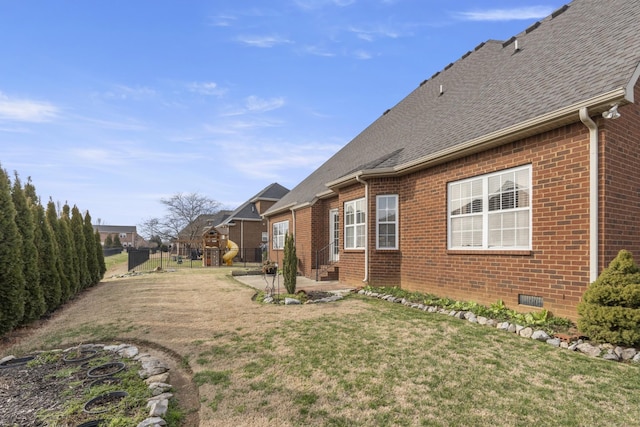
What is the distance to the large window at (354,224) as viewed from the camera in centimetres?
1036

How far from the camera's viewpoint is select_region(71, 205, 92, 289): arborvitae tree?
460 inches

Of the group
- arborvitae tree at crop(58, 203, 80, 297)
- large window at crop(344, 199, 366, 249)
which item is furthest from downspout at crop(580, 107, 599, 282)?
arborvitae tree at crop(58, 203, 80, 297)

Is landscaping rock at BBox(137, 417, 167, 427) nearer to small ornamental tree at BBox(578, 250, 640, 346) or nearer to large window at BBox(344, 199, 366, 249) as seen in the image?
small ornamental tree at BBox(578, 250, 640, 346)

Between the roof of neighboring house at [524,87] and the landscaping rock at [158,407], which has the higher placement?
the roof of neighboring house at [524,87]

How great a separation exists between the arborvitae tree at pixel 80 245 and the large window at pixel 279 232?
8788mm

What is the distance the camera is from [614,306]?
455 centimetres

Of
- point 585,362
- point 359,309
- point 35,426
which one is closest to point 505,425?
point 585,362

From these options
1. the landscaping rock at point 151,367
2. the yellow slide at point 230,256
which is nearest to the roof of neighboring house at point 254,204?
the yellow slide at point 230,256

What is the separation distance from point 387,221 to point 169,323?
608 cm

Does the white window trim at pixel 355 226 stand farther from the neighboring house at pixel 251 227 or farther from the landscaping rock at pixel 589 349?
the neighboring house at pixel 251 227

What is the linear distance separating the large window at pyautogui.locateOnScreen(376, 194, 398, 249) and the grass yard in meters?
2.71

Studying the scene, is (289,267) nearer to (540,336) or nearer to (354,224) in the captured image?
(354,224)

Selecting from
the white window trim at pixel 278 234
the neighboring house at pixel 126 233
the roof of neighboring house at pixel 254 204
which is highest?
the roof of neighboring house at pixel 254 204

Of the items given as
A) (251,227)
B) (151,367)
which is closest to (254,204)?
(251,227)
